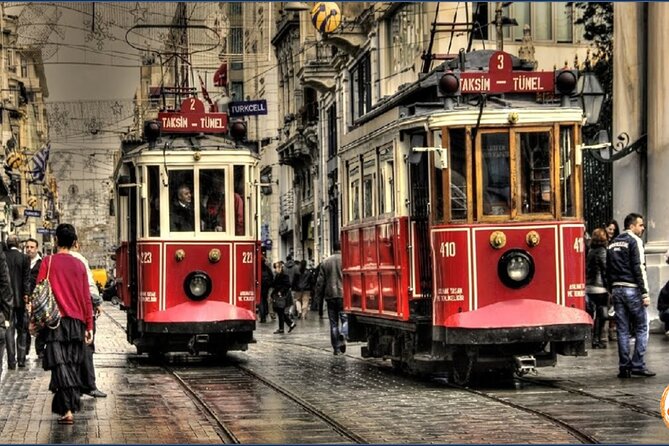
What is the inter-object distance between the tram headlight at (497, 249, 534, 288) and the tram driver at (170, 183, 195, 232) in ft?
19.2

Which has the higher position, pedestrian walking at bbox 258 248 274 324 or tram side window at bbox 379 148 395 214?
tram side window at bbox 379 148 395 214

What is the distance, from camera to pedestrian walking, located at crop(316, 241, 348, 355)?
23.5m

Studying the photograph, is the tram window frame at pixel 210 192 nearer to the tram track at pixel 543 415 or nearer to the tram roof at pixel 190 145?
the tram roof at pixel 190 145

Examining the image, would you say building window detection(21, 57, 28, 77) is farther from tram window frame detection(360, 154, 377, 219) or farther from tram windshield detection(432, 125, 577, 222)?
tram windshield detection(432, 125, 577, 222)

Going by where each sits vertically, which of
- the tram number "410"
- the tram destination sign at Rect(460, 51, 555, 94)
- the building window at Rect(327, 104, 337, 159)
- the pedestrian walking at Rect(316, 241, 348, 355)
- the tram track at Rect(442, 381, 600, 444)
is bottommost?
the tram track at Rect(442, 381, 600, 444)

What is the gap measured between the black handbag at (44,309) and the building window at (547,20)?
24.6 m

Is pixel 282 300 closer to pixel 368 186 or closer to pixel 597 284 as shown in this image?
pixel 597 284

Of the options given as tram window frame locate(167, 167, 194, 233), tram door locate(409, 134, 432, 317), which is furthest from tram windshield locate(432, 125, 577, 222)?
tram window frame locate(167, 167, 194, 233)

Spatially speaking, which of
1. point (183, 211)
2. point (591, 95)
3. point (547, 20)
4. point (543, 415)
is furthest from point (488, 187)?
point (547, 20)

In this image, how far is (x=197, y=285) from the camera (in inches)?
811

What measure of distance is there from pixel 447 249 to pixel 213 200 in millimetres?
5473

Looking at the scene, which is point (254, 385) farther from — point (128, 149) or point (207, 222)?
point (128, 149)

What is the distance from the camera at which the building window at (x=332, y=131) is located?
52.7m

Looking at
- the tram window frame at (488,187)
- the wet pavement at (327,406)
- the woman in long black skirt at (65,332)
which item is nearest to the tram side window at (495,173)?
the tram window frame at (488,187)
